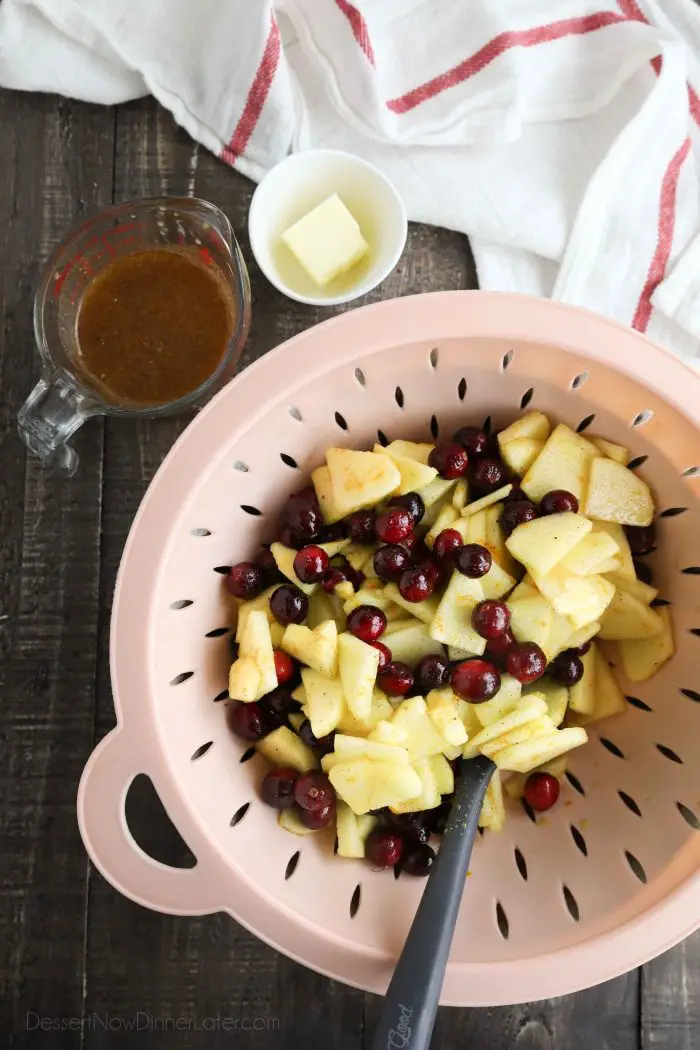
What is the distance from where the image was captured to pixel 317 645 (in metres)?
0.98

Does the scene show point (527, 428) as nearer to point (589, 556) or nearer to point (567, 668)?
point (589, 556)

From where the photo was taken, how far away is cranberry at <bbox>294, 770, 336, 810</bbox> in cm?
100

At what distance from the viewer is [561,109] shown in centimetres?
122

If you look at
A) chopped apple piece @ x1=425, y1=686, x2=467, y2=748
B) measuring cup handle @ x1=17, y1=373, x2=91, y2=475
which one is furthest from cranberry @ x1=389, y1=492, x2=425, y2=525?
measuring cup handle @ x1=17, y1=373, x2=91, y2=475

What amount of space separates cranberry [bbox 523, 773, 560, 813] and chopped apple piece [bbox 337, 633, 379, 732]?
25 cm

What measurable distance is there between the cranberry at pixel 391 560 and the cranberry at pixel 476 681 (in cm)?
13

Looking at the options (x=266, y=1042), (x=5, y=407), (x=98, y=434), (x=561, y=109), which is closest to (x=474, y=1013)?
(x=266, y=1042)

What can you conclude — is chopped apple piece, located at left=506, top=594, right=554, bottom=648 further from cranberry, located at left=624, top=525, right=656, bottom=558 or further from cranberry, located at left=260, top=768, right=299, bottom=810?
cranberry, located at left=260, top=768, right=299, bottom=810

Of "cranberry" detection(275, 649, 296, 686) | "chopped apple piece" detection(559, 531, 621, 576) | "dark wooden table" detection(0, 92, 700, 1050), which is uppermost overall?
"chopped apple piece" detection(559, 531, 621, 576)

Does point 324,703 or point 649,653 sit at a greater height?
point 649,653

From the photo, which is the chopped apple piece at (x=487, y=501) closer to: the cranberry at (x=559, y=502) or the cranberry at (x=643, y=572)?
the cranberry at (x=559, y=502)

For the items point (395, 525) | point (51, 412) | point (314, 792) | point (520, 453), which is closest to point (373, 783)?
point (314, 792)

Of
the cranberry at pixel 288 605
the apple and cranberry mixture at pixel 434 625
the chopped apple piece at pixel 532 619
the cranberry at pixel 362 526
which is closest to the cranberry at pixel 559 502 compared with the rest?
the apple and cranberry mixture at pixel 434 625

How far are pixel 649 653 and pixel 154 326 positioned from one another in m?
0.78
